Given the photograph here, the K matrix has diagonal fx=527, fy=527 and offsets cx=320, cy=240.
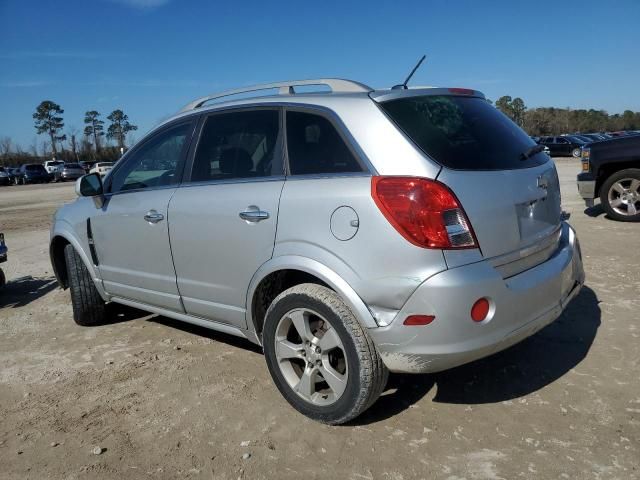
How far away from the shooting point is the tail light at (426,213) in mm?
2369

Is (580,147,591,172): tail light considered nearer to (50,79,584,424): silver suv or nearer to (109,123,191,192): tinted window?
(50,79,584,424): silver suv

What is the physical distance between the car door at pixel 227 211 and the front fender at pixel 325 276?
7 cm

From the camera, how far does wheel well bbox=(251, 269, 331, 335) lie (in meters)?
2.96

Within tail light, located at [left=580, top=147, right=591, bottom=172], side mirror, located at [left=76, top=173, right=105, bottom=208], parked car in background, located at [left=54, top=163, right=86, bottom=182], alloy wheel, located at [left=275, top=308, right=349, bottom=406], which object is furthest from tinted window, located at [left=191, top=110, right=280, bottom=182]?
parked car in background, located at [left=54, top=163, right=86, bottom=182]

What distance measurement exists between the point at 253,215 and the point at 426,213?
3.32 feet

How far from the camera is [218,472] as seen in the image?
2.51 meters

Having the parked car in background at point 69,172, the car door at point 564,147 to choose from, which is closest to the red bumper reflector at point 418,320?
the car door at point 564,147

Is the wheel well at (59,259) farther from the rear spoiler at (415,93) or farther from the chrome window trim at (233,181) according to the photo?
the rear spoiler at (415,93)

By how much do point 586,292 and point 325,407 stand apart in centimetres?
316

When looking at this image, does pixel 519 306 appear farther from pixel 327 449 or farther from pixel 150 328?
pixel 150 328

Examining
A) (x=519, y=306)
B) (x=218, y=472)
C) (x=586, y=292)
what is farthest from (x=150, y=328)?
(x=586, y=292)

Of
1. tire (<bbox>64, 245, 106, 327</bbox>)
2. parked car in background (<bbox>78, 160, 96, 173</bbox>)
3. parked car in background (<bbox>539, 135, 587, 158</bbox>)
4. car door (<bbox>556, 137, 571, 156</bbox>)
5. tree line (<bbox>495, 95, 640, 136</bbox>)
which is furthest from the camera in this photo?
tree line (<bbox>495, 95, 640, 136</bbox>)

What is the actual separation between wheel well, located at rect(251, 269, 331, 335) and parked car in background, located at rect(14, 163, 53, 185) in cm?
4328

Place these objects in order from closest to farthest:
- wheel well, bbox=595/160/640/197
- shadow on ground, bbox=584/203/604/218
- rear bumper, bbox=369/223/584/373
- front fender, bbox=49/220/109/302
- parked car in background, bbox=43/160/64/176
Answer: rear bumper, bbox=369/223/584/373, front fender, bbox=49/220/109/302, wheel well, bbox=595/160/640/197, shadow on ground, bbox=584/203/604/218, parked car in background, bbox=43/160/64/176
